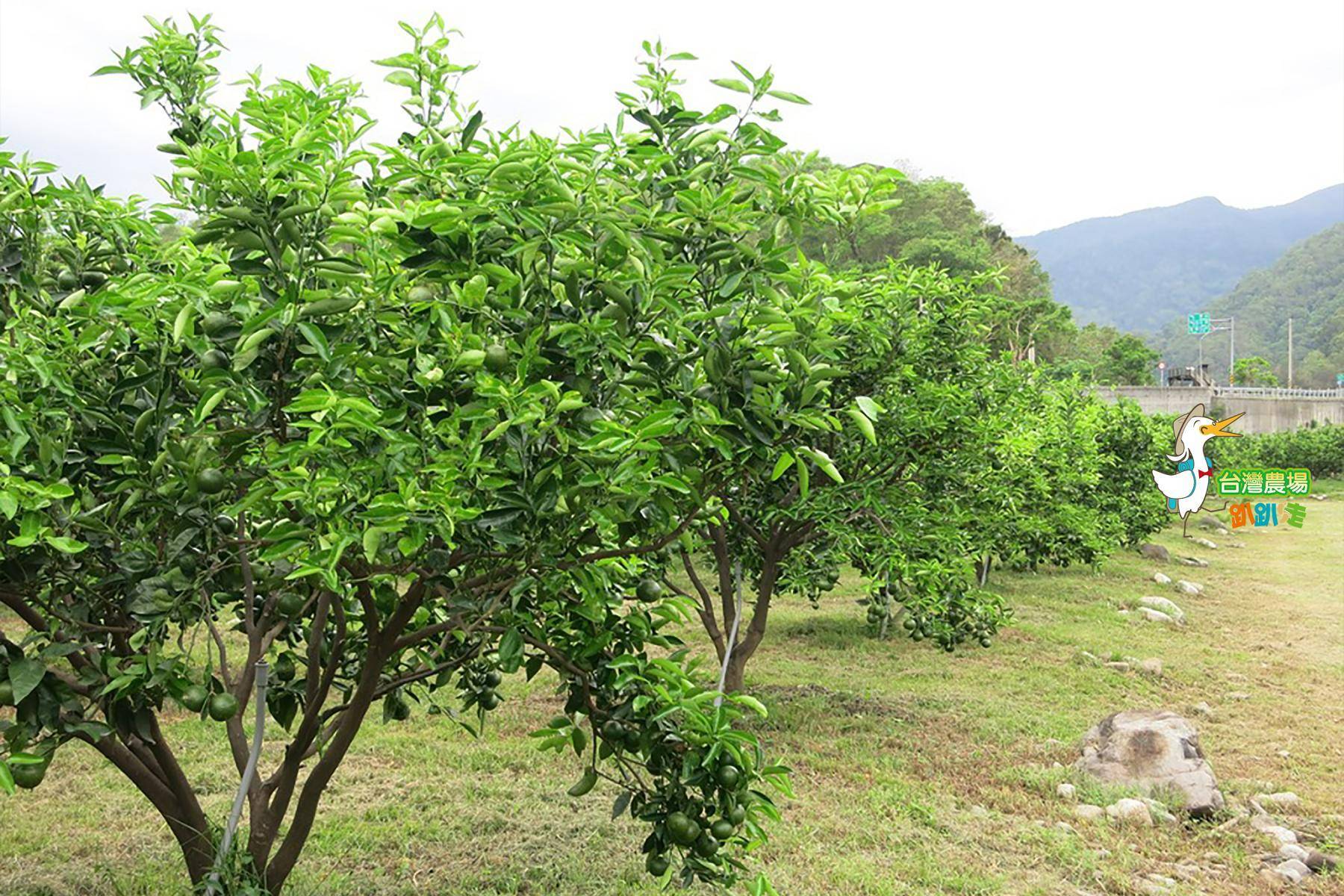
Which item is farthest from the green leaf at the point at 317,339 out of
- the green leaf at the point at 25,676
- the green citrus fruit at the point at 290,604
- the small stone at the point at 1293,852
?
the small stone at the point at 1293,852

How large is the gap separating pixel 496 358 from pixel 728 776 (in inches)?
58.2

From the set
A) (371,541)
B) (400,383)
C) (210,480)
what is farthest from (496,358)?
(210,480)

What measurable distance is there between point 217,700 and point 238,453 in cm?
83

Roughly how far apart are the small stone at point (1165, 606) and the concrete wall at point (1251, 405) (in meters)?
36.0

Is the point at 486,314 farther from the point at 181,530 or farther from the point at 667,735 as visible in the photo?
the point at 667,735

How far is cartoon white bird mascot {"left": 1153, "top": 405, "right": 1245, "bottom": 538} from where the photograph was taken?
19.0 meters

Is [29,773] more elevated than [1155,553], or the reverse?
[29,773]

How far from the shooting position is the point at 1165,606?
1370cm

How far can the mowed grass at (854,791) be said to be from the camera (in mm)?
5039

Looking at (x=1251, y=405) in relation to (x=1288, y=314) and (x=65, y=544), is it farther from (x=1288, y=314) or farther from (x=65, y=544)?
(x=65, y=544)

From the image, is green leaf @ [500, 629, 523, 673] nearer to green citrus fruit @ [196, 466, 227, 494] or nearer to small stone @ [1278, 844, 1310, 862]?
green citrus fruit @ [196, 466, 227, 494]

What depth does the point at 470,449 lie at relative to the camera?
238 cm

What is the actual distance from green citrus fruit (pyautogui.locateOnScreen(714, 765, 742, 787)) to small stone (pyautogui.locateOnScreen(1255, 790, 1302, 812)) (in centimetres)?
499

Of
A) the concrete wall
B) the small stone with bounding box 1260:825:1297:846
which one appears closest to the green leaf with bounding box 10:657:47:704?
the small stone with bounding box 1260:825:1297:846
